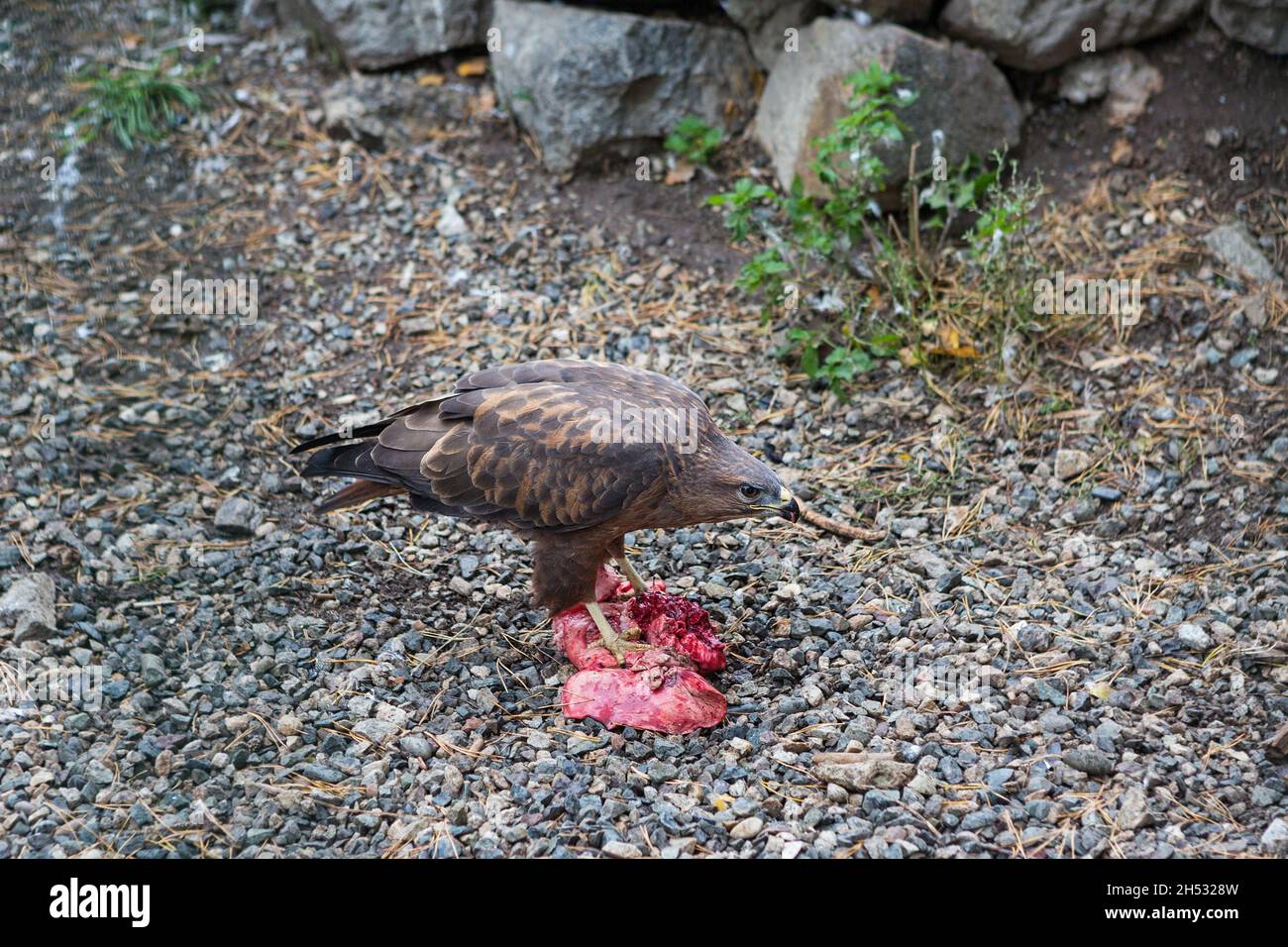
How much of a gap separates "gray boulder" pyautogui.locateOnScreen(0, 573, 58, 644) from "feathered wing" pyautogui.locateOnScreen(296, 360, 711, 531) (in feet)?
3.31

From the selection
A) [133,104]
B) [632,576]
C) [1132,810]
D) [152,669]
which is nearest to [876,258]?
[632,576]

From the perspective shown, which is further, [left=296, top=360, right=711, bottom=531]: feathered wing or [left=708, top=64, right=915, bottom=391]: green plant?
[left=708, top=64, right=915, bottom=391]: green plant

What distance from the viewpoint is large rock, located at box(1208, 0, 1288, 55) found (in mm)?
5895

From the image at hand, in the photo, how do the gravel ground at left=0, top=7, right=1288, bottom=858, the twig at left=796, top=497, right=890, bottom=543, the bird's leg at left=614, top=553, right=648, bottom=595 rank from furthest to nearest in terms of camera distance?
1. the twig at left=796, top=497, right=890, bottom=543
2. the bird's leg at left=614, top=553, right=648, bottom=595
3. the gravel ground at left=0, top=7, right=1288, bottom=858

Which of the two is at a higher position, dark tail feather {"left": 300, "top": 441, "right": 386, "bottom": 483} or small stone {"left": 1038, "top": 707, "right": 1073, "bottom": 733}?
dark tail feather {"left": 300, "top": 441, "right": 386, "bottom": 483}

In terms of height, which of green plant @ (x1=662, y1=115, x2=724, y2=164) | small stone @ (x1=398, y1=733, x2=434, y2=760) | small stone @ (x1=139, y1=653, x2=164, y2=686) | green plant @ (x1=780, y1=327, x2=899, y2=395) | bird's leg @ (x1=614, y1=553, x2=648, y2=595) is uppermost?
green plant @ (x1=662, y1=115, x2=724, y2=164)

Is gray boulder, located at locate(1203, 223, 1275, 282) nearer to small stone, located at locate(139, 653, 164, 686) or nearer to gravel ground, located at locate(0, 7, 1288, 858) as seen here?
gravel ground, located at locate(0, 7, 1288, 858)

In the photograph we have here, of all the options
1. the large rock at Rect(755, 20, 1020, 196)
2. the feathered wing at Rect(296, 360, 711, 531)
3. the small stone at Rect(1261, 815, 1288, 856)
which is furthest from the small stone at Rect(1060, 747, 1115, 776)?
the large rock at Rect(755, 20, 1020, 196)

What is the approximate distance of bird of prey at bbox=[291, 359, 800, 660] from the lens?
13.7 ft

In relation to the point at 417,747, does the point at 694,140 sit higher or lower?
higher

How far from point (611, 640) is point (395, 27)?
4305mm

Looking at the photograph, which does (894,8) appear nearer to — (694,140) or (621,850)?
(694,140)

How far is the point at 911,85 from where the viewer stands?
6.09m

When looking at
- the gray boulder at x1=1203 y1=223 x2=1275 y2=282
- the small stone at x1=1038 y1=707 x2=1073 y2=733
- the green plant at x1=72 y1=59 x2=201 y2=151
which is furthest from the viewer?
the green plant at x1=72 y1=59 x2=201 y2=151
